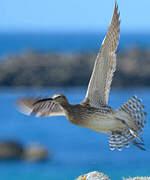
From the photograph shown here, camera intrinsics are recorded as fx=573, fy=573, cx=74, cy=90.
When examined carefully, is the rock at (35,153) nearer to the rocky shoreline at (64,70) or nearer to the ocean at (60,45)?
the rocky shoreline at (64,70)

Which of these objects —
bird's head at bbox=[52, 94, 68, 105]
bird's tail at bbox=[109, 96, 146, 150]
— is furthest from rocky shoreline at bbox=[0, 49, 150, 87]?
bird's head at bbox=[52, 94, 68, 105]

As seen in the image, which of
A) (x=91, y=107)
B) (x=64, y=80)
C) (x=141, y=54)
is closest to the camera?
(x=91, y=107)

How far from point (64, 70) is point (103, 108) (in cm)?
3541

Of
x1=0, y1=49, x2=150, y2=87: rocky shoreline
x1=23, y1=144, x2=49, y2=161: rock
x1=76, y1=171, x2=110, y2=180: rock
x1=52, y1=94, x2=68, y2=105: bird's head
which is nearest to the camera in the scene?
x1=76, y1=171, x2=110, y2=180: rock

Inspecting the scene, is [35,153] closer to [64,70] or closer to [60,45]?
[64,70]

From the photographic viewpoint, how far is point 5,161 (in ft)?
79.3

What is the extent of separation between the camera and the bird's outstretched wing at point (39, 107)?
23.6ft

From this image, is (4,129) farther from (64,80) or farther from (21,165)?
(64,80)

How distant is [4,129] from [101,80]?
23.6 m

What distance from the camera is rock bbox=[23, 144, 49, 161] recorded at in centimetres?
2464

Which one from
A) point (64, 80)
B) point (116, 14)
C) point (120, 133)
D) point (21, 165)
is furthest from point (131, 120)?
point (64, 80)

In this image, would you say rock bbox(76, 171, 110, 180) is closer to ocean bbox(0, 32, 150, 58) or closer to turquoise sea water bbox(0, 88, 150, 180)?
turquoise sea water bbox(0, 88, 150, 180)

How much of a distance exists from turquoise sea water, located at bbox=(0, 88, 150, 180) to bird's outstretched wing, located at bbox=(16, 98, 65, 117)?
9995 mm

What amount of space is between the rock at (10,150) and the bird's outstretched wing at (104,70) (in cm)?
1777
